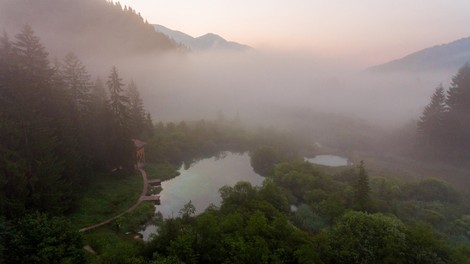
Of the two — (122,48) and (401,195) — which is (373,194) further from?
(122,48)

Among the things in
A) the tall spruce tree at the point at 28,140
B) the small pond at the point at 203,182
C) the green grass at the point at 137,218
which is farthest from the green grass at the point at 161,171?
the tall spruce tree at the point at 28,140

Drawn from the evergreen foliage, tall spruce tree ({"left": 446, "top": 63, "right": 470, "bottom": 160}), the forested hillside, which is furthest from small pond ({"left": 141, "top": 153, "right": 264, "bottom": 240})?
tall spruce tree ({"left": 446, "top": 63, "right": 470, "bottom": 160})

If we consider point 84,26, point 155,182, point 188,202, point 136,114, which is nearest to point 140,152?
point 155,182

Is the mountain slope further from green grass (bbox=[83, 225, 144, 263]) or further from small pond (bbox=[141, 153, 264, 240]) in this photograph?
green grass (bbox=[83, 225, 144, 263])

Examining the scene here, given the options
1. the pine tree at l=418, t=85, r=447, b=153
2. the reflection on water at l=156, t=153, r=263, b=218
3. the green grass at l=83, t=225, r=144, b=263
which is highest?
the pine tree at l=418, t=85, r=447, b=153

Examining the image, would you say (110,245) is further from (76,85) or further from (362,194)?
(76,85)

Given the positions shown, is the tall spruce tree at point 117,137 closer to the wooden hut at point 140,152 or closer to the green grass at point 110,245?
the wooden hut at point 140,152
